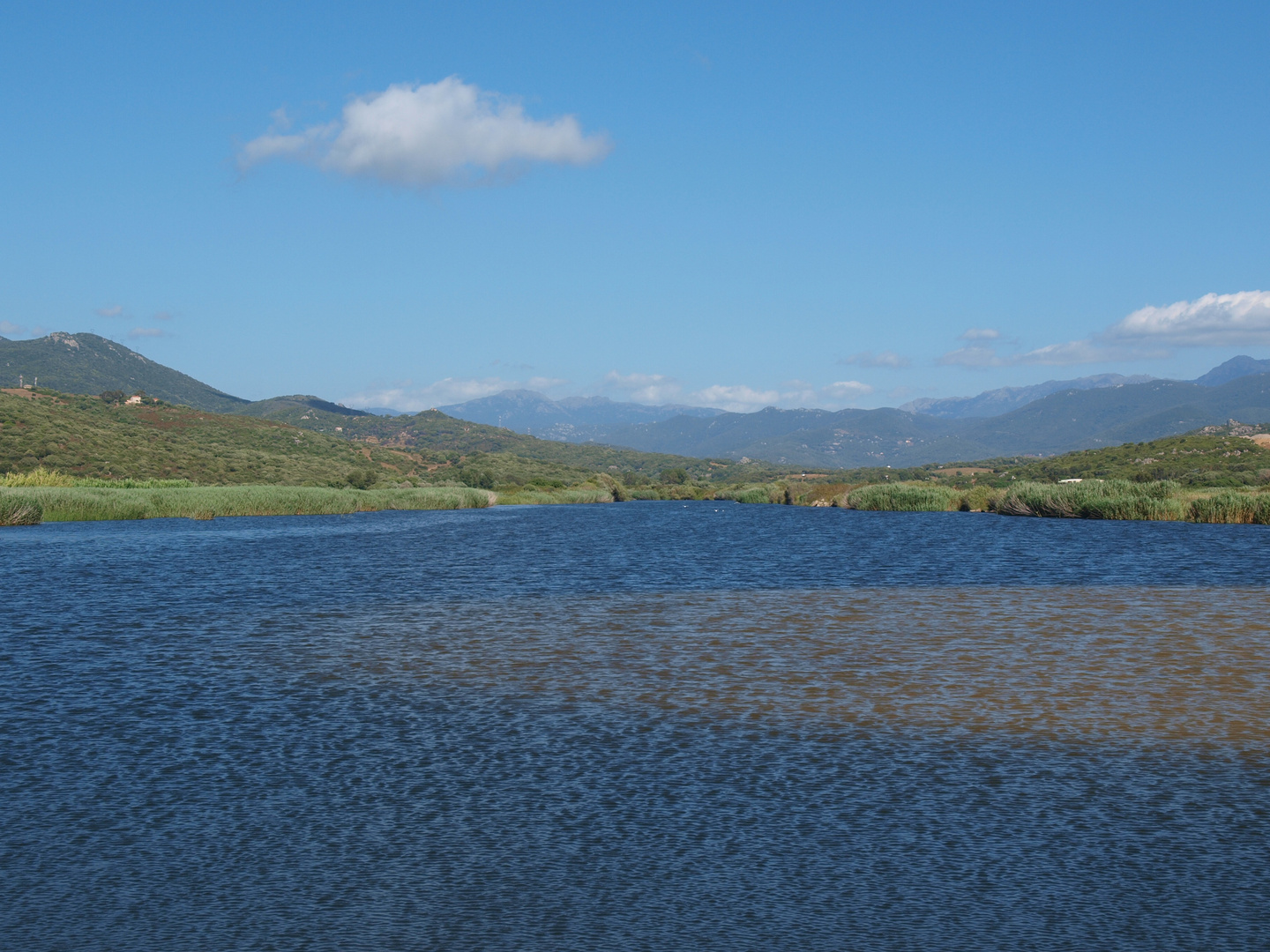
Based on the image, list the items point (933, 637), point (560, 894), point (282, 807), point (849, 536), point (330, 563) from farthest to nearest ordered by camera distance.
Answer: point (849, 536)
point (330, 563)
point (933, 637)
point (282, 807)
point (560, 894)

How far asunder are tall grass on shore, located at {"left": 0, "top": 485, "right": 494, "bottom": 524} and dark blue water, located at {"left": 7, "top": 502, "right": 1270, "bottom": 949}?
1697 inches

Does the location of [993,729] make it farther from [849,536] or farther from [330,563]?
[849,536]

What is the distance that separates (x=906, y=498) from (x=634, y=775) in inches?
3376

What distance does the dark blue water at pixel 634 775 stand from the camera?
7734mm

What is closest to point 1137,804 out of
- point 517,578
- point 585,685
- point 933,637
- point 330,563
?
point 585,685

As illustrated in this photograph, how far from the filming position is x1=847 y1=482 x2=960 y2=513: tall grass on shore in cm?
9131

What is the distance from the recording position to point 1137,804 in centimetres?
1040

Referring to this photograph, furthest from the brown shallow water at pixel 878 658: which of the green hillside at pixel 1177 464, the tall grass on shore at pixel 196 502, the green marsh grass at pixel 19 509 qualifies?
the green hillside at pixel 1177 464

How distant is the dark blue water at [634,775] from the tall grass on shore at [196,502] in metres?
43.1

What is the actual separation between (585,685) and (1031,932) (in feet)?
32.9

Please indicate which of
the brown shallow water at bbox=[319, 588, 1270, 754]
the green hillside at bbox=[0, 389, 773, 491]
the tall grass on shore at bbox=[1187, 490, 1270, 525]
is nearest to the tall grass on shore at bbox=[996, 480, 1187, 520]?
the tall grass on shore at bbox=[1187, 490, 1270, 525]

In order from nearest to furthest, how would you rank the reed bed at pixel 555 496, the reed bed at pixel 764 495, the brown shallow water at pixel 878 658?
the brown shallow water at pixel 878 658, the reed bed at pixel 555 496, the reed bed at pixel 764 495

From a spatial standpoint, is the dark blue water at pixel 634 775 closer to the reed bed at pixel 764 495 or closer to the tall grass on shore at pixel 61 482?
the tall grass on shore at pixel 61 482

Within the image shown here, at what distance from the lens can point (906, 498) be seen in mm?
93062
